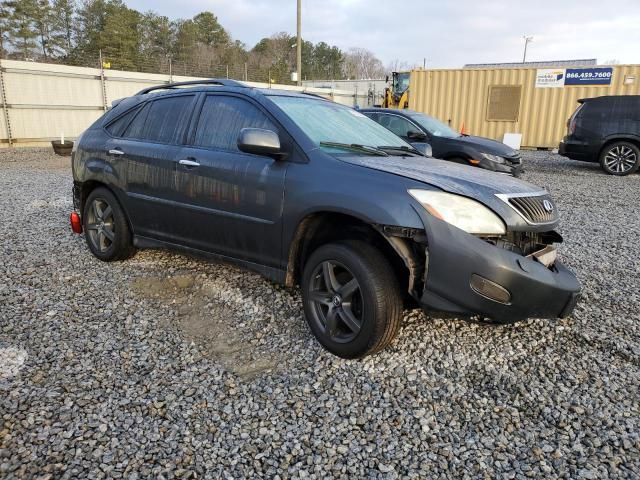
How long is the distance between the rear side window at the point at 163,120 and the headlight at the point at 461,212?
2.21 metres

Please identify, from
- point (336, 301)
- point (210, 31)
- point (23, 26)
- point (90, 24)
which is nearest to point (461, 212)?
point (336, 301)

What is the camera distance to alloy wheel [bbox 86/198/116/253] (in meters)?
4.55

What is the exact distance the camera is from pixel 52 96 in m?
15.7

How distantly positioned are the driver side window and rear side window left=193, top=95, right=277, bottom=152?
5.95 metres

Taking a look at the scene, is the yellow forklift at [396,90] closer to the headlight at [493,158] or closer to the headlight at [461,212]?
the headlight at [493,158]

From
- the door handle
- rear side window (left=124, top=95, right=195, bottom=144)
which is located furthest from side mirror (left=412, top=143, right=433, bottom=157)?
rear side window (left=124, top=95, right=195, bottom=144)

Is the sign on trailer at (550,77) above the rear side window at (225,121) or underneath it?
above

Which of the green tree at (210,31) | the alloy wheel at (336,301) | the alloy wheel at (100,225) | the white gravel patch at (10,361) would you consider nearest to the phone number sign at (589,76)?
the alloy wheel at (100,225)

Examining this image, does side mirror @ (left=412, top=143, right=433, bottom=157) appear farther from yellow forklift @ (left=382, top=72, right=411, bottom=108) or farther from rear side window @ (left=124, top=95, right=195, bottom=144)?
yellow forklift @ (left=382, top=72, right=411, bottom=108)

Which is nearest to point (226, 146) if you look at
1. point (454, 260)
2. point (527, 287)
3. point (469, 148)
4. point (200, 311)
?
point (200, 311)

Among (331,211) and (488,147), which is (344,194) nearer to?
(331,211)

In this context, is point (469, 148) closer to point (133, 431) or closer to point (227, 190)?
point (227, 190)

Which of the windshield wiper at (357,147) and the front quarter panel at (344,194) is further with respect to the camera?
the windshield wiper at (357,147)

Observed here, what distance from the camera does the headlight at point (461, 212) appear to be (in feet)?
8.46
